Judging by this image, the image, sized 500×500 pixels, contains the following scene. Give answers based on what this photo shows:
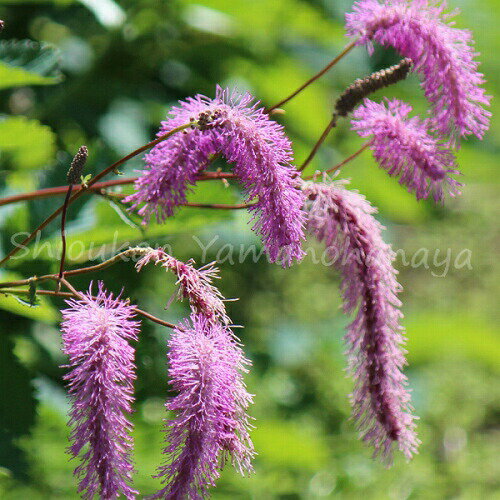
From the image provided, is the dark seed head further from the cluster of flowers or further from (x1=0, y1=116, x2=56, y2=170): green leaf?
(x1=0, y1=116, x2=56, y2=170): green leaf

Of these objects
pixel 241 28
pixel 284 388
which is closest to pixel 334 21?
pixel 241 28

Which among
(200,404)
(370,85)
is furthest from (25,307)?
(370,85)

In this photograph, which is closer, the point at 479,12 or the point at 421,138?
the point at 421,138

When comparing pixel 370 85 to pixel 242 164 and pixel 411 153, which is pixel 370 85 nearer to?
pixel 411 153

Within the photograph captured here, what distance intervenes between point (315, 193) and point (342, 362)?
5.85ft

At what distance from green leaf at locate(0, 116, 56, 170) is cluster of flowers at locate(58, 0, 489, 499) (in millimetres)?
594

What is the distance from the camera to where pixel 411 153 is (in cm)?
101

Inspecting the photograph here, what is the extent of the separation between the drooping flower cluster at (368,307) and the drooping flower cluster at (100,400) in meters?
0.30

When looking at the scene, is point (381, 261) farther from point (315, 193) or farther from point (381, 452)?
point (381, 452)

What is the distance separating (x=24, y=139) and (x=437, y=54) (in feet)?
2.74

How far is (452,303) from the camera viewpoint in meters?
5.44

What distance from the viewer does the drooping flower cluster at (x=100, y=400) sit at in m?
0.82

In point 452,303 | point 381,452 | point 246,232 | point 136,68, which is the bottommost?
point 452,303

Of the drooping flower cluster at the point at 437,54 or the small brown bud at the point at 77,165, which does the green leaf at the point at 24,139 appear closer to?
the small brown bud at the point at 77,165
